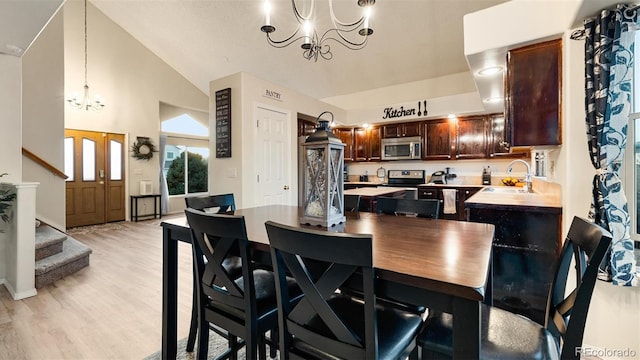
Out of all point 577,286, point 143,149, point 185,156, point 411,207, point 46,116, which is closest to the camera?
point 577,286

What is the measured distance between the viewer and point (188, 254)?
12.9 feet

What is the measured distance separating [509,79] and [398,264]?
2.08 m

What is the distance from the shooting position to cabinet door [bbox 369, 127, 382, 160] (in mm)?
6199

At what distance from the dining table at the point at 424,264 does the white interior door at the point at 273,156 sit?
7.95 feet

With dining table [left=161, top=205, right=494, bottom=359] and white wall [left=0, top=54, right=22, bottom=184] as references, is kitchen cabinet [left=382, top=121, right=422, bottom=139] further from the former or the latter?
white wall [left=0, top=54, right=22, bottom=184]

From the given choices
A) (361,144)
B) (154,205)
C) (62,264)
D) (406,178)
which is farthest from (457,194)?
(154,205)

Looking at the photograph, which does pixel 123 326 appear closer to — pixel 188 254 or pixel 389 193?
pixel 188 254

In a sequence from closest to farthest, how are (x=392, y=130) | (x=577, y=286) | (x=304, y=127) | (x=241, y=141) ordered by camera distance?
(x=577, y=286), (x=241, y=141), (x=304, y=127), (x=392, y=130)

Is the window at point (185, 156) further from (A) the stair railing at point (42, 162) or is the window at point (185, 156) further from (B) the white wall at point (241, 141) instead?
(B) the white wall at point (241, 141)

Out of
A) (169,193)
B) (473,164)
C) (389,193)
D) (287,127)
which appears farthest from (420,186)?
(169,193)

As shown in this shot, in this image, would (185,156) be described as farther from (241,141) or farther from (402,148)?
(402,148)

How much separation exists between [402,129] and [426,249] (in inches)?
203

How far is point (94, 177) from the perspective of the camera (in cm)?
641

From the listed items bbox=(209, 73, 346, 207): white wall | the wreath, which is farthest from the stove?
the wreath
